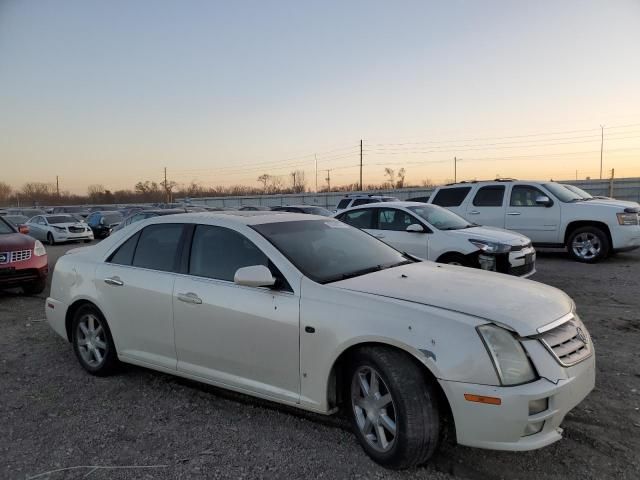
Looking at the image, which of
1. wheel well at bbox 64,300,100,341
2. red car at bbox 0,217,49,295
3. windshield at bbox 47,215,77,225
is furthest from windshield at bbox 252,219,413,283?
windshield at bbox 47,215,77,225

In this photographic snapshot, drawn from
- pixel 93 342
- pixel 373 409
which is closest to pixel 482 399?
pixel 373 409

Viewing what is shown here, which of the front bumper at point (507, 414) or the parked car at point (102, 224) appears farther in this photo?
the parked car at point (102, 224)

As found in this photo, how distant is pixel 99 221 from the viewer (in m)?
26.5

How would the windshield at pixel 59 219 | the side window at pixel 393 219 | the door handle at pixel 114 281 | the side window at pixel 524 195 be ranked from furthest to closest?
the windshield at pixel 59 219, the side window at pixel 524 195, the side window at pixel 393 219, the door handle at pixel 114 281

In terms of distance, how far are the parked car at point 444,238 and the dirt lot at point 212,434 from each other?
2.57m

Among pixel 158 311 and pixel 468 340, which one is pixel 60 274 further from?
pixel 468 340

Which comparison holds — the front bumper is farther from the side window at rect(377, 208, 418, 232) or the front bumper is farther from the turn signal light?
the side window at rect(377, 208, 418, 232)

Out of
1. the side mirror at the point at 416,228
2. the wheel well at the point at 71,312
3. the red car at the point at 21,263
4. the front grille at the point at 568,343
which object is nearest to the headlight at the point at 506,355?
the front grille at the point at 568,343

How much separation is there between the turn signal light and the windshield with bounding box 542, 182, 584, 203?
33.1 feet

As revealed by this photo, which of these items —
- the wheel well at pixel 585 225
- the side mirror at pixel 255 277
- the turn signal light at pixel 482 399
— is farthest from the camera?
the wheel well at pixel 585 225

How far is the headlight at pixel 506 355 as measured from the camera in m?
2.73

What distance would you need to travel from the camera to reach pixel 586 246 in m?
11.2

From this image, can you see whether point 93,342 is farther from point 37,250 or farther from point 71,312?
point 37,250

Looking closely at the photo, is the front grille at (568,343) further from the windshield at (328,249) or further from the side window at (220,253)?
the side window at (220,253)
